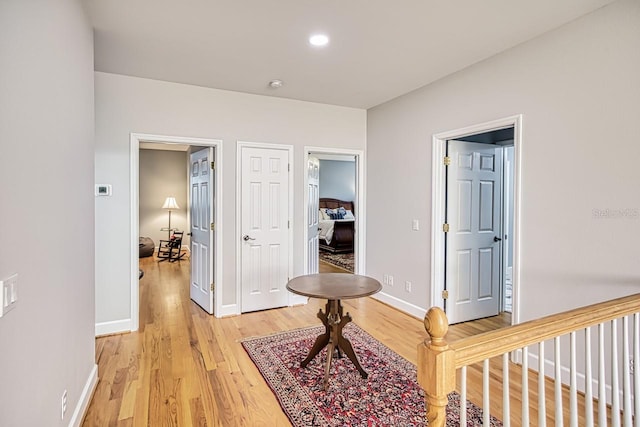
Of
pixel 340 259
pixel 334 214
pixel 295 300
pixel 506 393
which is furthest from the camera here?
pixel 334 214

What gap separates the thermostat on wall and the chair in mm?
4240

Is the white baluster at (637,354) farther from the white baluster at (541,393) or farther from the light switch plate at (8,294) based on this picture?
the light switch plate at (8,294)

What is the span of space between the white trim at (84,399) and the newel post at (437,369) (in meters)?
1.96

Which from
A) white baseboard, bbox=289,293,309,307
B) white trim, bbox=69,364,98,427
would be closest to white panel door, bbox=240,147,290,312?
white baseboard, bbox=289,293,309,307

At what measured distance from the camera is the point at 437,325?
97 centimetres

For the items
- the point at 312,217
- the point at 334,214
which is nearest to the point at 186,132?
the point at 312,217

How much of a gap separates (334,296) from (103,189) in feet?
8.35

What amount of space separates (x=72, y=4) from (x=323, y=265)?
544cm

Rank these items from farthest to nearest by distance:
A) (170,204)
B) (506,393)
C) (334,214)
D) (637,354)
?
(334,214) < (170,204) < (637,354) < (506,393)

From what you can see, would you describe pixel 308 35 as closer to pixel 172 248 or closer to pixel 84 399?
pixel 84 399

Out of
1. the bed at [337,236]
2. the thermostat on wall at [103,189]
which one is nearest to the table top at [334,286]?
the thermostat on wall at [103,189]

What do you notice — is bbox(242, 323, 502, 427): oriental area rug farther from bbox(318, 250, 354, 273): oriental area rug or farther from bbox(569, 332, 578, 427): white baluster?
bbox(318, 250, 354, 273): oriental area rug

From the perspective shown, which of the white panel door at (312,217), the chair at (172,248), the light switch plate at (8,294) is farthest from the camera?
the chair at (172,248)

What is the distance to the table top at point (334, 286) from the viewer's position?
2.37m
